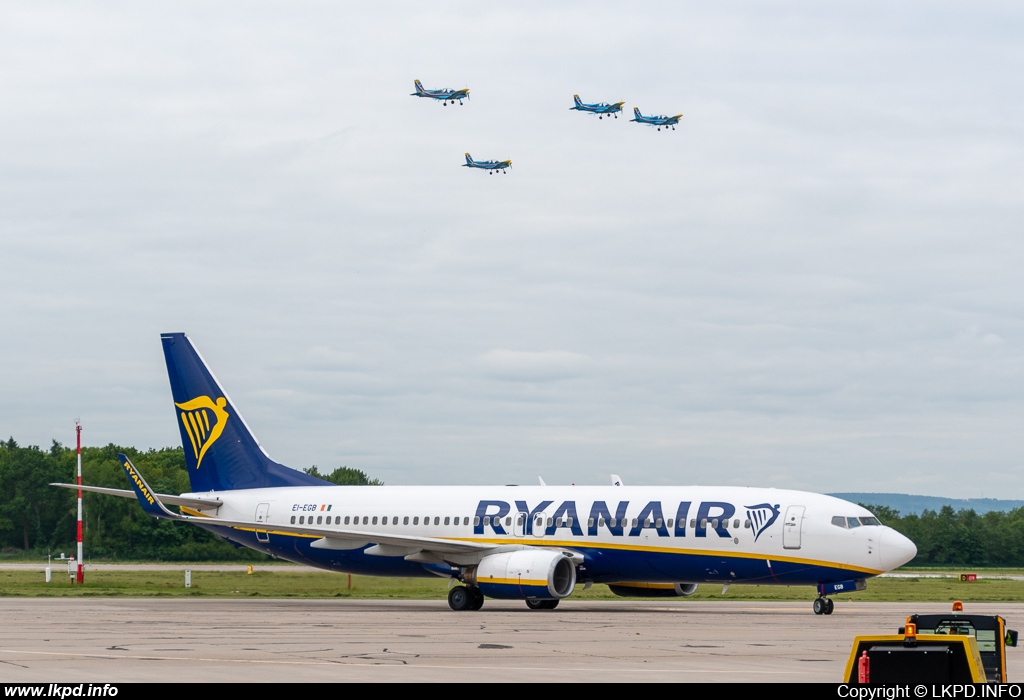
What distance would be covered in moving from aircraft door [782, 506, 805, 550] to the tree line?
4471 centimetres

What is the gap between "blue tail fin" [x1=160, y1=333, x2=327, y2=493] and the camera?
5016 centimetres

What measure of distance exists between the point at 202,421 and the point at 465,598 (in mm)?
14467

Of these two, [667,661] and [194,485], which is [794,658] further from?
[194,485]

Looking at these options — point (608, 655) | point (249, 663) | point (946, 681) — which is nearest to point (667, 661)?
point (608, 655)

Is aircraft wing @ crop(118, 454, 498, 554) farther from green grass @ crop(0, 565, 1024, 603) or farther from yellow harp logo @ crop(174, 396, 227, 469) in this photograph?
green grass @ crop(0, 565, 1024, 603)

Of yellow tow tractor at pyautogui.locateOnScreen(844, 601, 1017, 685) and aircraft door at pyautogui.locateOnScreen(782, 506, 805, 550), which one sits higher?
aircraft door at pyautogui.locateOnScreen(782, 506, 805, 550)

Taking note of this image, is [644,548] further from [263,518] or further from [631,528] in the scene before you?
[263,518]

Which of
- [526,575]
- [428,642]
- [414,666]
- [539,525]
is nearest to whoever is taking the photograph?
[414,666]

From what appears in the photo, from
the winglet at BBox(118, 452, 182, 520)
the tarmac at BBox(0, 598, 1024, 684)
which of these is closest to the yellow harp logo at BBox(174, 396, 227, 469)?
the winglet at BBox(118, 452, 182, 520)

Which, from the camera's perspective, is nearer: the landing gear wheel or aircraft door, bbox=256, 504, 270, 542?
the landing gear wheel

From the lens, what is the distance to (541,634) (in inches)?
1201

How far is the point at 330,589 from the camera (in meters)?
52.9

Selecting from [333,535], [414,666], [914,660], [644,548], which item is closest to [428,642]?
[414,666]

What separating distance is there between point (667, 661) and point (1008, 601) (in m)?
29.7
